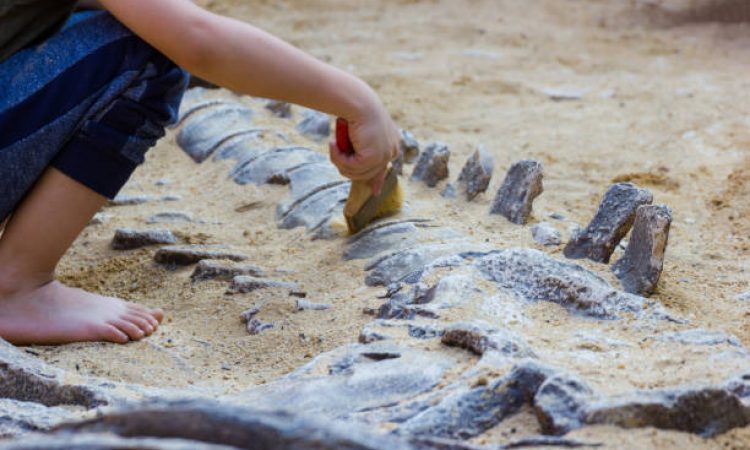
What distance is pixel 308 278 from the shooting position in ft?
8.90

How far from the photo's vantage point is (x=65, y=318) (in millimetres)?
2381

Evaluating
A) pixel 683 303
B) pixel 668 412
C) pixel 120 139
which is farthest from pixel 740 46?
pixel 668 412

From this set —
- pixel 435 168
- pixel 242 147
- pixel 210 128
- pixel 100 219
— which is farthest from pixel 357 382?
pixel 210 128

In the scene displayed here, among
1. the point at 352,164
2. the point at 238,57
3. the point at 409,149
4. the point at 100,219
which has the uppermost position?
the point at 238,57

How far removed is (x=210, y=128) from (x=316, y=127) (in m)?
0.43

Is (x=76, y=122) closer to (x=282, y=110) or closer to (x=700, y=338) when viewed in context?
(x=700, y=338)

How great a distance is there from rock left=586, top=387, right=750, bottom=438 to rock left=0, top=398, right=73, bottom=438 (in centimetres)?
82

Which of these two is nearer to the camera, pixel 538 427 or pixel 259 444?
pixel 259 444

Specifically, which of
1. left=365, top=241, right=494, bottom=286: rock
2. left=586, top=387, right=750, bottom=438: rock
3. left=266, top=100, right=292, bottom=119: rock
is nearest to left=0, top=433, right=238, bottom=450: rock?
left=586, top=387, right=750, bottom=438: rock

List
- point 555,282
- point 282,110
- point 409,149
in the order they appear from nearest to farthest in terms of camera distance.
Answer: point 555,282, point 409,149, point 282,110

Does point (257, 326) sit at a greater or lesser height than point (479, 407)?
lesser

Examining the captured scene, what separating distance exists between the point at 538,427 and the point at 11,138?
1332 mm

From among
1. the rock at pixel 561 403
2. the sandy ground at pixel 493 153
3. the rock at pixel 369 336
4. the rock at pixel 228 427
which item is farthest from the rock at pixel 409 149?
the rock at pixel 228 427

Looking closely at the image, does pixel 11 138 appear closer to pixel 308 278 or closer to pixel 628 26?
pixel 308 278
